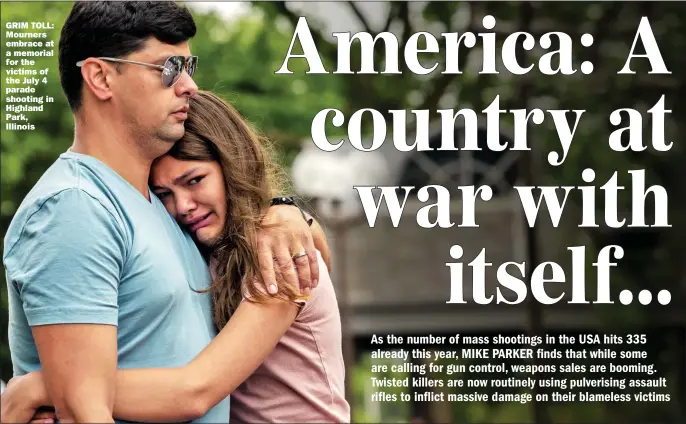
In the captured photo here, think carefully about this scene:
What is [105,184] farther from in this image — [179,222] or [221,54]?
[221,54]

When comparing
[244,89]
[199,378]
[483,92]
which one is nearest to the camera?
[199,378]

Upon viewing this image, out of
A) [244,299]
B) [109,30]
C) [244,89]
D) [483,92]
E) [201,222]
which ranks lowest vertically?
[244,299]

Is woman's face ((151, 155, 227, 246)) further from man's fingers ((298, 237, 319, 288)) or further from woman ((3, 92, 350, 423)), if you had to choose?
man's fingers ((298, 237, 319, 288))

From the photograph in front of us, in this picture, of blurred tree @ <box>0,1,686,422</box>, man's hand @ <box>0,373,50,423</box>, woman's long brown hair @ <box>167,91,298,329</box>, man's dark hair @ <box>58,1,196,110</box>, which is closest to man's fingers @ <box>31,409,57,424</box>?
man's hand @ <box>0,373,50,423</box>

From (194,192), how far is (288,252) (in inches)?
9.9

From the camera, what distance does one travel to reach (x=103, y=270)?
1.68 m

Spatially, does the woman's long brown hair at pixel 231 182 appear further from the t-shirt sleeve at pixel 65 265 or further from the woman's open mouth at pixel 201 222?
the t-shirt sleeve at pixel 65 265

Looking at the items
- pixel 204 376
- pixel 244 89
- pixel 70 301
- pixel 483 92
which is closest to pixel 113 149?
pixel 70 301

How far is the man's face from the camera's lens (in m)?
1.90

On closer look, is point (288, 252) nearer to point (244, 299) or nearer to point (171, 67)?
point (244, 299)

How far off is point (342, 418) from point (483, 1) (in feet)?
15.6

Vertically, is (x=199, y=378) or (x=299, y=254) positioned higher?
(x=299, y=254)

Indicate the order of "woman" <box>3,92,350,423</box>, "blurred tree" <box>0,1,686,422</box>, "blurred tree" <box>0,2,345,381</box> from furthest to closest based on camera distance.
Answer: "blurred tree" <box>0,2,345,381</box>, "blurred tree" <box>0,1,686,422</box>, "woman" <box>3,92,350,423</box>

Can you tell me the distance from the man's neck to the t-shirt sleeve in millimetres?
212
